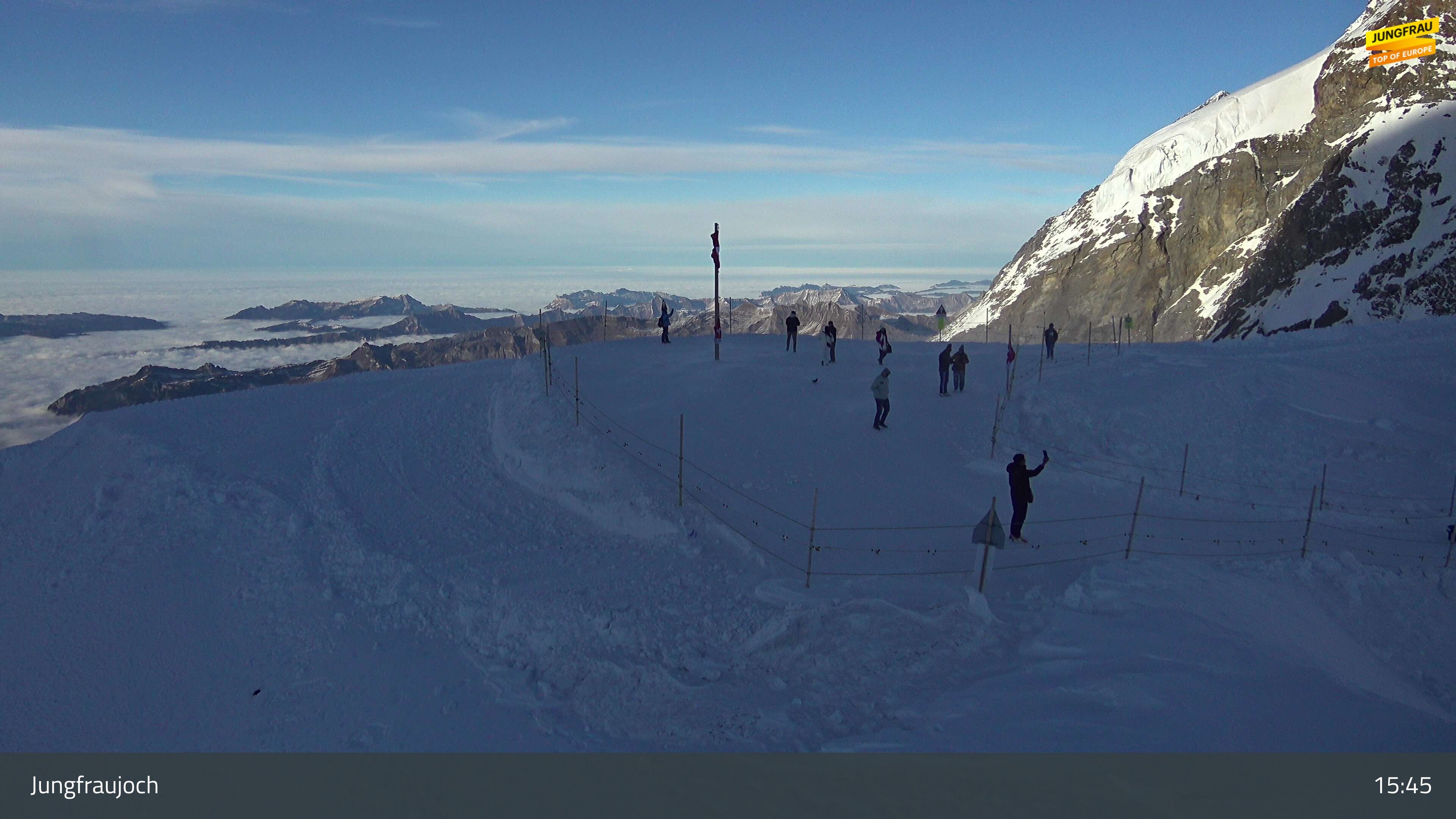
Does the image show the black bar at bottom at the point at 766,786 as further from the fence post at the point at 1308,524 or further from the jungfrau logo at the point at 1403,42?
the jungfrau logo at the point at 1403,42

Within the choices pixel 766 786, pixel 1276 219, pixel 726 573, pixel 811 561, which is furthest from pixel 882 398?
pixel 1276 219

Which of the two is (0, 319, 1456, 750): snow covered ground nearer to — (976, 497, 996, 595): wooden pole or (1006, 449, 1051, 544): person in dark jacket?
(976, 497, 996, 595): wooden pole

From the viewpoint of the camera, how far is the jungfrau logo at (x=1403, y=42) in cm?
8138

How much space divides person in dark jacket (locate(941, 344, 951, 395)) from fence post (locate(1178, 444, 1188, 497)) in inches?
225

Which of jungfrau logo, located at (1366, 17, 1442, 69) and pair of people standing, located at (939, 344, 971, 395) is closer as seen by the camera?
pair of people standing, located at (939, 344, 971, 395)

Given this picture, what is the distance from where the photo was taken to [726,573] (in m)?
10.9

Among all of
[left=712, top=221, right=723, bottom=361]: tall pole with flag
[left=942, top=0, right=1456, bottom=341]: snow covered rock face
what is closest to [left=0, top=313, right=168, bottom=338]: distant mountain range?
[left=712, top=221, right=723, bottom=361]: tall pole with flag

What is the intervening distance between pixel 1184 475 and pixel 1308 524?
11.8ft

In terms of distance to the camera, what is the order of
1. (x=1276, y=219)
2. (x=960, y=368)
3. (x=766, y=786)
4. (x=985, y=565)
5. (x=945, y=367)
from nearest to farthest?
(x=766, y=786), (x=985, y=565), (x=945, y=367), (x=960, y=368), (x=1276, y=219)

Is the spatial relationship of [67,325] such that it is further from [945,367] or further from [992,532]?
[992,532]

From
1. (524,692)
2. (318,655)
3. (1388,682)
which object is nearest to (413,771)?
(524,692)

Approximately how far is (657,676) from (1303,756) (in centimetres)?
591

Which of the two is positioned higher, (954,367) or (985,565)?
(954,367)

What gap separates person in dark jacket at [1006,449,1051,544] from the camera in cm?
1145
